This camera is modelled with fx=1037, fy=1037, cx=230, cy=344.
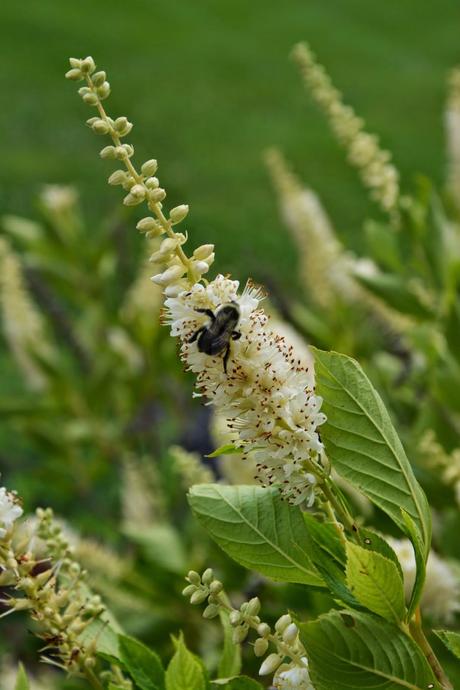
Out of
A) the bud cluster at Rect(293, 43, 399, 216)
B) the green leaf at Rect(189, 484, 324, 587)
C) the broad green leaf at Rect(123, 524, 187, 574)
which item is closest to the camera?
the green leaf at Rect(189, 484, 324, 587)

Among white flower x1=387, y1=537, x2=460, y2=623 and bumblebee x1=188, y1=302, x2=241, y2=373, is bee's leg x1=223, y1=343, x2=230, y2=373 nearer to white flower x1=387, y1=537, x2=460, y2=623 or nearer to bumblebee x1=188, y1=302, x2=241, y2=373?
bumblebee x1=188, y1=302, x2=241, y2=373

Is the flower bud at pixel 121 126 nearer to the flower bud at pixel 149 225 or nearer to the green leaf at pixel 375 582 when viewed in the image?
the flower bud at pixel 149 225

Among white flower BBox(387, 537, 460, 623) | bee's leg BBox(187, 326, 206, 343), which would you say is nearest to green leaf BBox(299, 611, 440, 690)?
bee's leg BBox(187, 326, 206, 343)

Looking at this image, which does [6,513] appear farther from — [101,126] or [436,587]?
[436,587]

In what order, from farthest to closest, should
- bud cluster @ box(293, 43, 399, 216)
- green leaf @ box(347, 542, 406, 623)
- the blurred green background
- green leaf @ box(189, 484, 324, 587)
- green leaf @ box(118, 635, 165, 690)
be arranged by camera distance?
the blurred green background → bud cluster @ box(293, 43, 399, 216) → green leaf @ box(118, 635, 165, 690) → green leaf @ box(189, 484, 324, 587) → green leaf @ box(347, 542, 406, 623)

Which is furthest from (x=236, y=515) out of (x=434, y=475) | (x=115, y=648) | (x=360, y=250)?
(x=360, y=250)

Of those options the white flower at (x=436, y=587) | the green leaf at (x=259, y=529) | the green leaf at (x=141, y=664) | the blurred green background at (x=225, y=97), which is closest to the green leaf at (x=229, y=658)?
the green leaf at (x=141, y=664)

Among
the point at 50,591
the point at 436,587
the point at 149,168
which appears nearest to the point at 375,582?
the point at 50,591

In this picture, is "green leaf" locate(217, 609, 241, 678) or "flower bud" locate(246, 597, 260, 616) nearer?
"flower bud" locate(246, 597, 260, 616)
